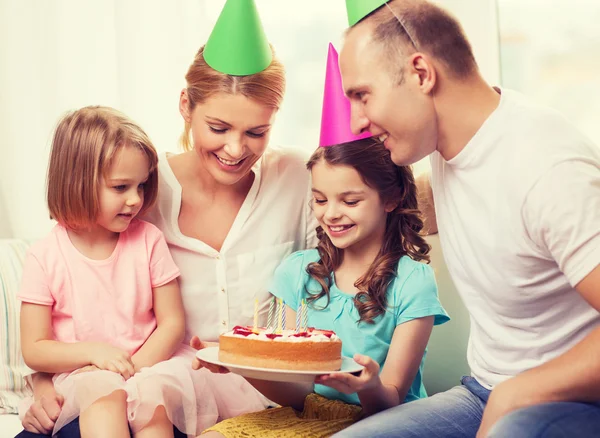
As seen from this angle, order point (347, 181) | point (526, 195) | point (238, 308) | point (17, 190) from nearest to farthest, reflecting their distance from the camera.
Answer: point (526, 195) < point (347, 181) < point (238, 308) < point (17, 190)

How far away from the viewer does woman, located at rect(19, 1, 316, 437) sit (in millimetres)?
1812

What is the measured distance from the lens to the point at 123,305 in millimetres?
1824

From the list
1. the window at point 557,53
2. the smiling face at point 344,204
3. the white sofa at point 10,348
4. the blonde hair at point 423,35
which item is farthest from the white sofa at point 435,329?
the window at point 557,53

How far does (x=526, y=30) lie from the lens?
2818 millimetres

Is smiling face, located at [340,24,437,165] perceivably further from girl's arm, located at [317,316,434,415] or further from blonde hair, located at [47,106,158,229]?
blonde hair, located at [47,106,158,229]

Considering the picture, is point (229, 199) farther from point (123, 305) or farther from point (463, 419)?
point (463, 419)

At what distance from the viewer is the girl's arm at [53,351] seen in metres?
1.71

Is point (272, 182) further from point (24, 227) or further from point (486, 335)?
point (24, 227)

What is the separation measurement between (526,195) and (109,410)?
895 mm

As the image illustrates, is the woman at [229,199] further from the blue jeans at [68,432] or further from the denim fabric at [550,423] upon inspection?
the denim fabric at [550,423]

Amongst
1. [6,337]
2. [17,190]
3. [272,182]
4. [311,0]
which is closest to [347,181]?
[272,182]

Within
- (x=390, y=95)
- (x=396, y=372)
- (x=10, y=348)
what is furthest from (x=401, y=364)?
(x=10, y=348)

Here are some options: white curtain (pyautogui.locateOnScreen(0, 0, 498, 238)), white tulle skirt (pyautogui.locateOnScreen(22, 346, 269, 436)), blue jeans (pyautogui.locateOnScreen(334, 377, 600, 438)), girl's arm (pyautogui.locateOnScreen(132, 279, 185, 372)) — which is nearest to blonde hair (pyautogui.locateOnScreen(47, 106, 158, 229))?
girl's arm (pyautogui.locateOnScreen(132, 279, 185, 372))

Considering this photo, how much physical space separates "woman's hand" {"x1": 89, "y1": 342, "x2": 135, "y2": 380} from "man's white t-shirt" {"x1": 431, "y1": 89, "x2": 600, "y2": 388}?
721 mm
